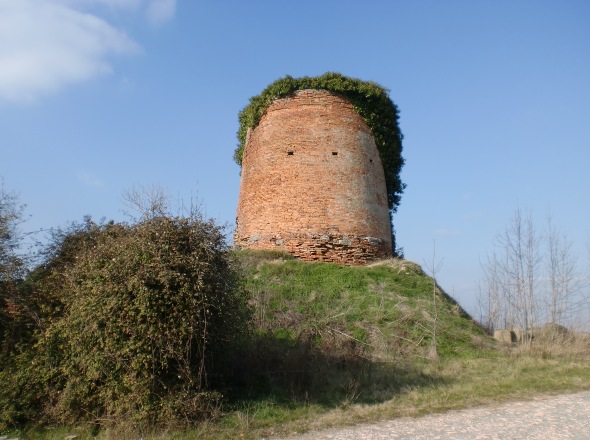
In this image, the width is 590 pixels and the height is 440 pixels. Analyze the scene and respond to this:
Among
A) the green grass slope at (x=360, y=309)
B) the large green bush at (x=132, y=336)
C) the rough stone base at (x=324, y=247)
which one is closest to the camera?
the large green bush at (x=132, y=336)

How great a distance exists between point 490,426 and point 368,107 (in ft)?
44.0

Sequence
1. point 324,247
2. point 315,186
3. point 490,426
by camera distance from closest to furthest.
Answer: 1. point 490,426
2. point 324,247
3. point 315,186

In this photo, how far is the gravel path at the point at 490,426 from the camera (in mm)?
6254

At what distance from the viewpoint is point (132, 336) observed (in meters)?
6.73

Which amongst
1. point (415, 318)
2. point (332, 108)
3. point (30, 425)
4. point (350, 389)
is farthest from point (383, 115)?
point (30, 425)

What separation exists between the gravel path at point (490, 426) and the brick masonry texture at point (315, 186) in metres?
9.07

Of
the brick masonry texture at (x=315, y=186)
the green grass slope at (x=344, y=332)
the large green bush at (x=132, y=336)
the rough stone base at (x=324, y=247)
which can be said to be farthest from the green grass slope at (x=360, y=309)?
the large green bush at (x=132, y=336)

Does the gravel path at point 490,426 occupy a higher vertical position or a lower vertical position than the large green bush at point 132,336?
lower

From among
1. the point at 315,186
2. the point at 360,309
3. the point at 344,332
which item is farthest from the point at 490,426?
the point at 315,186

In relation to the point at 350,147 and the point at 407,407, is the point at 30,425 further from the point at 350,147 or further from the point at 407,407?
the point at 350,147

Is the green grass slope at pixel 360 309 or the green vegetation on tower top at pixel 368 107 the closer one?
the green grass slope at pixel 360 309

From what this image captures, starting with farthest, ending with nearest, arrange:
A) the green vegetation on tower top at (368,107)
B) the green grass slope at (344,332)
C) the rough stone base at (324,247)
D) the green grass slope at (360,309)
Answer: the green vegetation on tower top at (368,107) < the rough stone base at (324,247) < the green grass slope at (360,309) < the green grass slope at (344,332)

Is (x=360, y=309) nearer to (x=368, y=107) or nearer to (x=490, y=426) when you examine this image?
(x=490, y=426)

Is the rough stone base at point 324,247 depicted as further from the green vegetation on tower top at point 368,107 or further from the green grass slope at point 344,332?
the green vegetation on tower top at point 368,107
